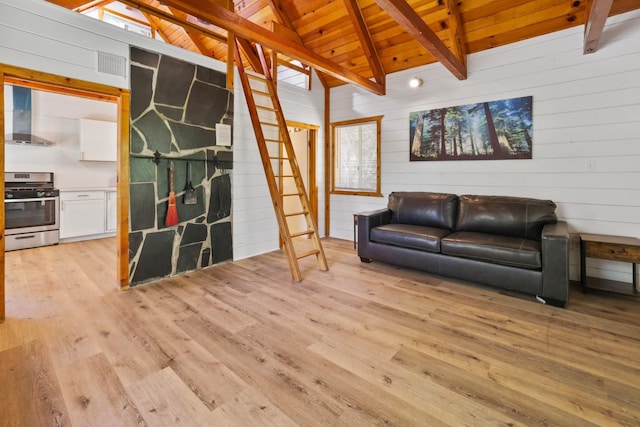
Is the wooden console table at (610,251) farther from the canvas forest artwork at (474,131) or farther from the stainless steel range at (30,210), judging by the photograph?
the stainless steel range at (30,210)

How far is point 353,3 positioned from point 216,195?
10.6 feet

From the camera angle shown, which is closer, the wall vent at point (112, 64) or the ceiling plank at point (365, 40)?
the wall vent at point (112, 64)

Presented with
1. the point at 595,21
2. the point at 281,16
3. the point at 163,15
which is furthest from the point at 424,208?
the point at 163,15

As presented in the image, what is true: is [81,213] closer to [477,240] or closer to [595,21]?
[477,240]

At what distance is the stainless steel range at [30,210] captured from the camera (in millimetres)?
4492

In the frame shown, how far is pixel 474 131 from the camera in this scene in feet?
13.2

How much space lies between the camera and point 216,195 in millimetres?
3898

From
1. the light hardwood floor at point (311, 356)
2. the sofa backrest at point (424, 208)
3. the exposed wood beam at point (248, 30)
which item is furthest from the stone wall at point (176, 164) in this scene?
the sofa backrest at point (424, 208)

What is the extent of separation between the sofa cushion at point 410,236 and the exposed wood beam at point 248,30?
2.13m

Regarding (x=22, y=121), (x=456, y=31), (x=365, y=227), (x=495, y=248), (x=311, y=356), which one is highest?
(x=456, y=31)

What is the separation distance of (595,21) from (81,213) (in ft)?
23.9

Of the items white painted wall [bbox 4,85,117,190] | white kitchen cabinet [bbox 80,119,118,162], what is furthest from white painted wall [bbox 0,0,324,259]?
white painted wall [bbox 4,85,117,190]

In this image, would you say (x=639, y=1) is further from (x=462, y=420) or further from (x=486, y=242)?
(x=462, y=420)

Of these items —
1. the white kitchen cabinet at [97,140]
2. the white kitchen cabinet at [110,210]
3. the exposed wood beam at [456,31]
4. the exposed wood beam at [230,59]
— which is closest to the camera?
the exposed wood beam at [456,31]
